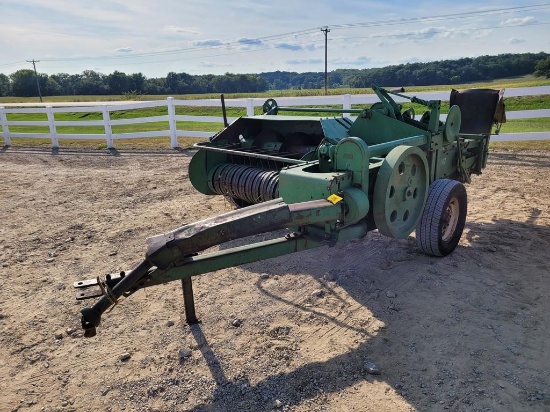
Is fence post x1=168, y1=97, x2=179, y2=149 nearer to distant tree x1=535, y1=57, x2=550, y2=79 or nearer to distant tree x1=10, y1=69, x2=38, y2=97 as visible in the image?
distant tree x1=535, y1=57, x2=550, y2=79

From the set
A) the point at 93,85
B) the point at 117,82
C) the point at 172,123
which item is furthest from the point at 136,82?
the point at 172,123

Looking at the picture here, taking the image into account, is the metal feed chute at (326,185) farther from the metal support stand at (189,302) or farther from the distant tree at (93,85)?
the distant tree at (93,85)

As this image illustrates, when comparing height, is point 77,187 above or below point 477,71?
below

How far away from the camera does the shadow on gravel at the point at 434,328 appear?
2.67 metres

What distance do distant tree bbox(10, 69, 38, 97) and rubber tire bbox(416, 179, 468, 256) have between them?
83077 mm

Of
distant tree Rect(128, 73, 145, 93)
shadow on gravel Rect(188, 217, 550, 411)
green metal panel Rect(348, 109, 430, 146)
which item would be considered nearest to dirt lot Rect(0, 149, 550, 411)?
shadow on gravel Rect(188, 217, 550, 411)

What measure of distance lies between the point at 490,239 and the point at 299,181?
2699 millimetres

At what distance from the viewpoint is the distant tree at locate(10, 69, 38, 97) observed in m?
74.3

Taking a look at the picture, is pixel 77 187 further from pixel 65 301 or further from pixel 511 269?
pixel 511 269

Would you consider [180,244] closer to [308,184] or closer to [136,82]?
[308,184]

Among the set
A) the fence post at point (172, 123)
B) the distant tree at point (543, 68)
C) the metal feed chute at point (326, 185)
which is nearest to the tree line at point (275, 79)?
the distant tree at point (543, 68)

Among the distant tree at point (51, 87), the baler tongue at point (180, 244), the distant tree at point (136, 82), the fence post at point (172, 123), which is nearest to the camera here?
the baler tongue at point (180, 244)

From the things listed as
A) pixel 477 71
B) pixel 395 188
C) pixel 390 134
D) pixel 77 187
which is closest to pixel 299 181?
pixel 395 188

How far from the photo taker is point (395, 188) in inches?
146
